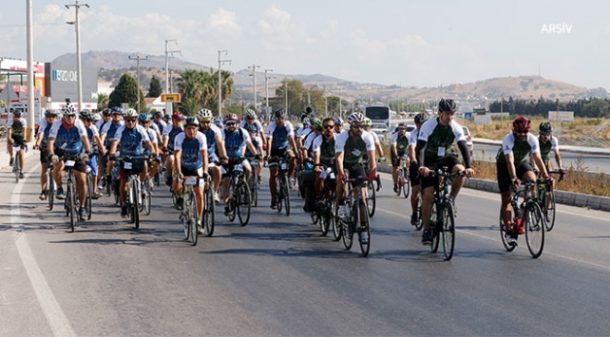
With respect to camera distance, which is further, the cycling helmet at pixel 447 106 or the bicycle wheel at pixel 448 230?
the cycling helmet at pixel 447 106

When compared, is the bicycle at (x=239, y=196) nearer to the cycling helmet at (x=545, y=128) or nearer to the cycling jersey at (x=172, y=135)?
the cycling jersey at (x=172, y=135)

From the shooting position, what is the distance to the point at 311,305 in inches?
356

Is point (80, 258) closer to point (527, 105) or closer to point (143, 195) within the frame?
point (143, 195)

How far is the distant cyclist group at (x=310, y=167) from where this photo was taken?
40.3 ft

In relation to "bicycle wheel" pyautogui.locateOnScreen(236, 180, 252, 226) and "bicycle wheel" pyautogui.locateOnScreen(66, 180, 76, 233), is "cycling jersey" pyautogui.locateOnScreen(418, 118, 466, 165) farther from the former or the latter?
"bicycle wheel" pyautogui.locateOnScreen(66, 180, 76, 233)

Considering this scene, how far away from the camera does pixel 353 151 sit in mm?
13266

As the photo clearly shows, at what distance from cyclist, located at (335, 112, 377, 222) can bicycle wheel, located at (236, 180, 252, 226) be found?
3.09 m

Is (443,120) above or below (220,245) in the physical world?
above

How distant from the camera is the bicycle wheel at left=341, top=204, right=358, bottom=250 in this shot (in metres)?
12.8

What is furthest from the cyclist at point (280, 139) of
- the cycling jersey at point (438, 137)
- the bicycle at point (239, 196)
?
the cycling jersey at point (438, 137)

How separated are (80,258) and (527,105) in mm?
135939

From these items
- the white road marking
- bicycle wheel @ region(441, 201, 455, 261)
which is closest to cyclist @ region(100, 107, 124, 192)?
the white road marking

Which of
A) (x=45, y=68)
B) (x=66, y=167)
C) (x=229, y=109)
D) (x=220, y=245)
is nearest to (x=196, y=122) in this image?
(x=220, y=245)

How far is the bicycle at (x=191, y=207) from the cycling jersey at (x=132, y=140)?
2.82 m
